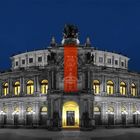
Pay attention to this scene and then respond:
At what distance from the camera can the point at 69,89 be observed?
80.2 meters

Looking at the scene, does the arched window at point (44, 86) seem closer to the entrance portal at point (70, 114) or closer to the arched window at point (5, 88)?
the entrance portal at point (70, 114)

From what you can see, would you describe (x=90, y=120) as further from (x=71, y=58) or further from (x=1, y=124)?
(x=1, y=124)

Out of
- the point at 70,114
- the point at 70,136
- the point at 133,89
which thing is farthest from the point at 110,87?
the point at 70,136

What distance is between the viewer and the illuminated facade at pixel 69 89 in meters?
79.8

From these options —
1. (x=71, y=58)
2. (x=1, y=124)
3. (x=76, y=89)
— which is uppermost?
(x=71, y=58)

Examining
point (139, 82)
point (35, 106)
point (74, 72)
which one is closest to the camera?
point (74, 72)

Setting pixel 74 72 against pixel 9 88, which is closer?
pixel 74 72

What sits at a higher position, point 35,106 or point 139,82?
point 139,82

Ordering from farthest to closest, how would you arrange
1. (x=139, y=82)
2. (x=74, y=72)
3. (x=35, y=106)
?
(x=139, y=82), (x=35, y=106), (x=74, y=72)

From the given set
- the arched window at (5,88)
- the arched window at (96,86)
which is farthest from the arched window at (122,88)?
the arched window at (5,88)

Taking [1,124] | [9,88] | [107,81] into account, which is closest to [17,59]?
[9,88]

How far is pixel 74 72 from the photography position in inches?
3105

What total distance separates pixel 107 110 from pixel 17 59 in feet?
95.1

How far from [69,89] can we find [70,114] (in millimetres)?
5787
